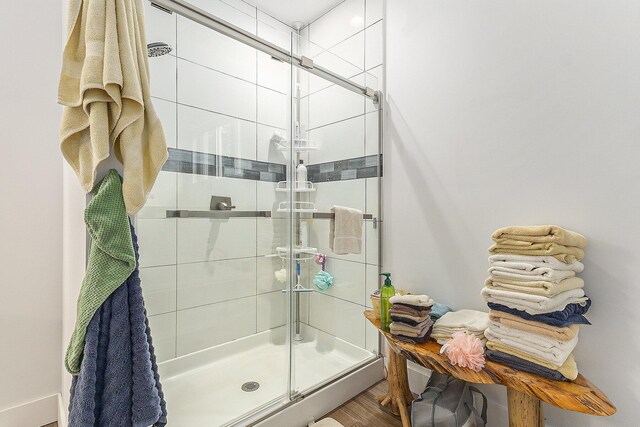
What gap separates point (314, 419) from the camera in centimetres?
149

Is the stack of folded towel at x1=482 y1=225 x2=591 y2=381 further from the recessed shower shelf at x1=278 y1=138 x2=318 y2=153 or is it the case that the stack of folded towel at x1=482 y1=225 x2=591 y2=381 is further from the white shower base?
the recessed shower shelf at x1=278 y1=138 x2=318 y2=153

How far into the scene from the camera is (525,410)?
1052mm

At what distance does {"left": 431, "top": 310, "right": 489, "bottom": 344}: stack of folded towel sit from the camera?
1.22m

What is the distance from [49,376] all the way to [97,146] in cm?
147

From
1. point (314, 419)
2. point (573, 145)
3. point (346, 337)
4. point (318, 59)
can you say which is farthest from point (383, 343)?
point (318, 59)

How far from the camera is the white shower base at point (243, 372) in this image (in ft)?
4.31

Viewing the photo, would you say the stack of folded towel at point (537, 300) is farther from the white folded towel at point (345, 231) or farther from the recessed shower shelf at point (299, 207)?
the recessed shower shelf at point (299, 207)

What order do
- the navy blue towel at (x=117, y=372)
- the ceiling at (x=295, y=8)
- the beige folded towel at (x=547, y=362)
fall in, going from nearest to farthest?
the navy blue towel at (x=117, y=372), the beige folded towel at (x=547, y=362), the ceiling at (x=295, y=8)

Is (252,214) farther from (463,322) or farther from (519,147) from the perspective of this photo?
(519,147)

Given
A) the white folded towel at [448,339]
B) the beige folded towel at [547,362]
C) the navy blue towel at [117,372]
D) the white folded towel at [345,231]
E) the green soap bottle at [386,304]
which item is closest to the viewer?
the navy blue towel at [117,372]

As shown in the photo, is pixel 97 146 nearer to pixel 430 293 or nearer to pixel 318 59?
pixel 318 59

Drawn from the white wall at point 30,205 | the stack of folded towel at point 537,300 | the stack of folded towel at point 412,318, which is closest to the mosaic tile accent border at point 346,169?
the stack of folded towel at point 412,318

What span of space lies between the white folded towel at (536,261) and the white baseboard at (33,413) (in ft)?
7.29

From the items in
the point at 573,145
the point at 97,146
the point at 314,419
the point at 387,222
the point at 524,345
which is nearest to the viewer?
the point at 97,146
